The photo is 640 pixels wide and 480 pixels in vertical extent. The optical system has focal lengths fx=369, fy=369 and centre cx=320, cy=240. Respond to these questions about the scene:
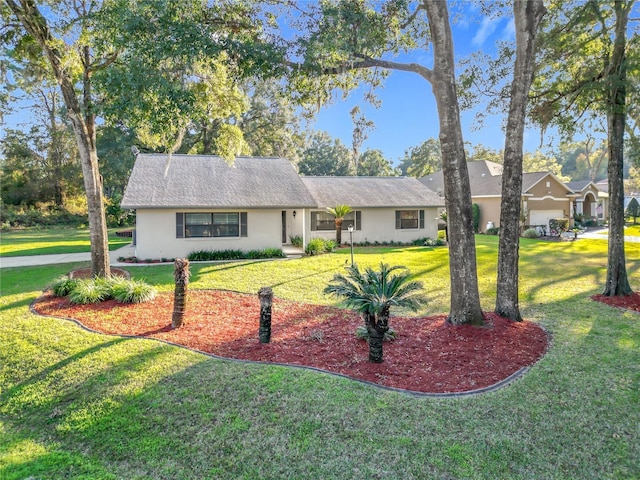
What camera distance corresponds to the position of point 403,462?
338cm

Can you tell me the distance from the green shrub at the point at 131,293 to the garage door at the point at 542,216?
27.0 metres

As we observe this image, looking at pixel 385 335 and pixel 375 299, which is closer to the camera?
pixel 375 299

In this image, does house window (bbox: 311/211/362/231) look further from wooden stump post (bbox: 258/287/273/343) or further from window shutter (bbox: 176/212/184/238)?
wooden stump post (bbox: 258/287/273/343)

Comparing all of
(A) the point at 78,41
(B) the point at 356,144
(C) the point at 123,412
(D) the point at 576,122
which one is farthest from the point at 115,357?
(D) the point at 576,122

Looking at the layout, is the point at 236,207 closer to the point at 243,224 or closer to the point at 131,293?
the point at 243,224

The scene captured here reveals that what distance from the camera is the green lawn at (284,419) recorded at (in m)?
3.38

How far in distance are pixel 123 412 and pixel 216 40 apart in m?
6.34

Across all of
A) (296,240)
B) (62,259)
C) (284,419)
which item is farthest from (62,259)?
(284,419)

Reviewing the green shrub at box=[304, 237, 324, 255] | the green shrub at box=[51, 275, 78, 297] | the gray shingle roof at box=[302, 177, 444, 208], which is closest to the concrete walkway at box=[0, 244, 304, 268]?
the green shrub at box=[304, 237, 324, 255]

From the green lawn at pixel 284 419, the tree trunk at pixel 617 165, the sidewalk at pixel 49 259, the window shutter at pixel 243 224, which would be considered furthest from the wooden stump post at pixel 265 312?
the window shutter at pixel 243 224

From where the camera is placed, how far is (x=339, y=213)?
62.7 ft

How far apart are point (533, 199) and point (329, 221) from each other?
16341 mm

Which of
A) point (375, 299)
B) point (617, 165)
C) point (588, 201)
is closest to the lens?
point (375, 299)

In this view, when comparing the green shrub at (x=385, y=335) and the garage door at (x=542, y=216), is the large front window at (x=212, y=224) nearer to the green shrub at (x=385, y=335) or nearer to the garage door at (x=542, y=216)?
the green shrub at (x=385, y=335)
